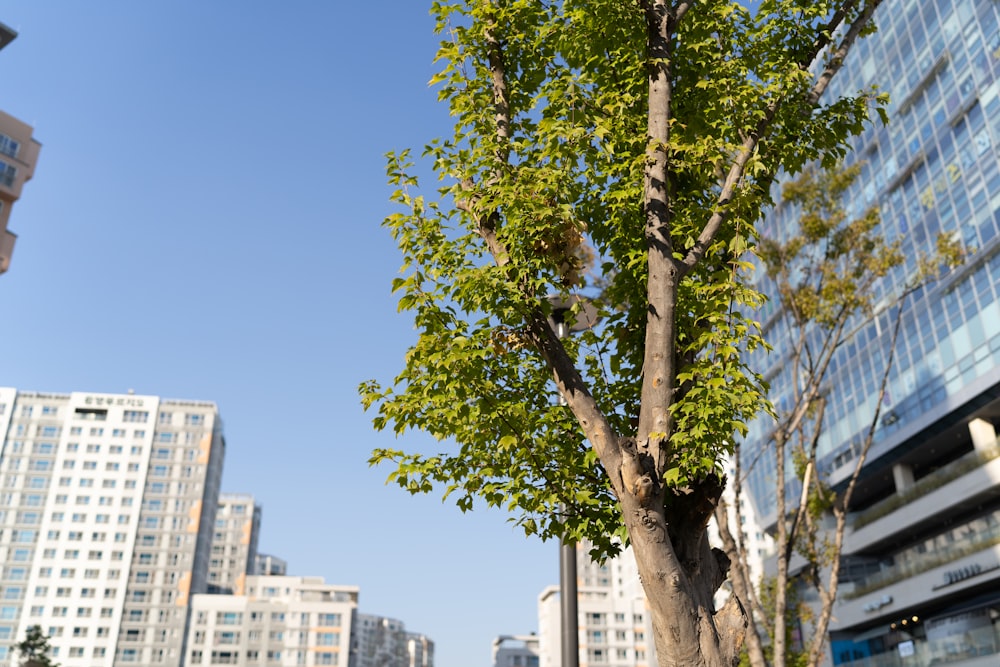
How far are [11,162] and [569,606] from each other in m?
51.8

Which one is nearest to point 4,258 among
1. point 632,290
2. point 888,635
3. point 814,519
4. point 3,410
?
point 814,519

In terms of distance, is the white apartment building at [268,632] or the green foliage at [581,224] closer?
the green foliage at [581,224]

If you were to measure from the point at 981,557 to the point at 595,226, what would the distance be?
130ft

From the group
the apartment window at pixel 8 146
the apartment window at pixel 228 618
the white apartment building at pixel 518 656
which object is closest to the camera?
the apartment window at pixel 8 146

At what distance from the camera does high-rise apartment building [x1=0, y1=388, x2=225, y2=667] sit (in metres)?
112

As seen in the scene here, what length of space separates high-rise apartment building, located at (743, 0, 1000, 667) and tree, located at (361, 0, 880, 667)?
99.9 ft

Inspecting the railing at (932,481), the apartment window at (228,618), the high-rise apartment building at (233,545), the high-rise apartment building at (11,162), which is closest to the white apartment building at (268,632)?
the apartment window at (228,618)

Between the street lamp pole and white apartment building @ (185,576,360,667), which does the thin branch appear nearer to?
the street lamp pole

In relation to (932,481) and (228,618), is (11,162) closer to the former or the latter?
(932,481)

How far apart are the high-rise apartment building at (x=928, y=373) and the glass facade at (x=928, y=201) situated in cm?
10

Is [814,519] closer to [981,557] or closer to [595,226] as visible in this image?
[595,226]

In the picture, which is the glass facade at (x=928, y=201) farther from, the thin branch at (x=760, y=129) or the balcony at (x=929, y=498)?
the thin branch at (x=760, y=129)

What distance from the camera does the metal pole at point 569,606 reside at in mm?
8242

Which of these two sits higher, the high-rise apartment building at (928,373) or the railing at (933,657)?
the high-rise apartment building at (928,373)
